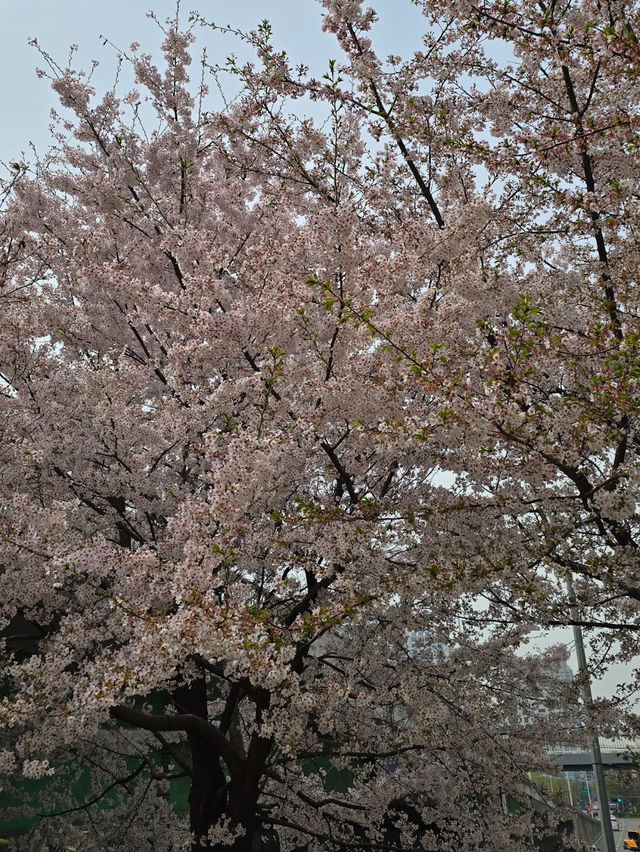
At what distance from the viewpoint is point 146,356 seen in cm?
927

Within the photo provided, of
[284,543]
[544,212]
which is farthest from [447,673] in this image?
[544,212]

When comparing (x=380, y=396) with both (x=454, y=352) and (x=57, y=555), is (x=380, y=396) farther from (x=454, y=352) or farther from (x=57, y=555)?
(x=57, y=555)

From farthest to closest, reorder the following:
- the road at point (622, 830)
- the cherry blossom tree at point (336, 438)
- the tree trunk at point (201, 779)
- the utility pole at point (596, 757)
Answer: the road at point (622, 830) → the utility pole at point (596, 757) → the tree trunk at point (201, 779) → the cherry blossom tree at point (336, 438)

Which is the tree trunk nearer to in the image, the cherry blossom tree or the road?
the cherry blossom tree

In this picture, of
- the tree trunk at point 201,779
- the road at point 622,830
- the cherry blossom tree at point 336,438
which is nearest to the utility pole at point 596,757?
the cherry blossom tree at point 336,438

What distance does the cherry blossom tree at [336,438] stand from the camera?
4805 millimetres

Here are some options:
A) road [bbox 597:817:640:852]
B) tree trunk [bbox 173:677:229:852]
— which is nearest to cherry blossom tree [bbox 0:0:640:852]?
tree trunk [bbox 173:677:229:852]

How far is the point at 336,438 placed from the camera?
639 centimetres

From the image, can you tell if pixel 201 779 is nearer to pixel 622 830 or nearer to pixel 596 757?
pixel 596 757

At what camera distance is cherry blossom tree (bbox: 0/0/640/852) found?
4.80 metres

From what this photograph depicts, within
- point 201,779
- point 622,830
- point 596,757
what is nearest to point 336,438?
point 201,779

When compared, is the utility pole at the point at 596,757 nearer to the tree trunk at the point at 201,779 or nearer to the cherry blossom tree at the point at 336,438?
the cherry blossom tree at the point at 336,438

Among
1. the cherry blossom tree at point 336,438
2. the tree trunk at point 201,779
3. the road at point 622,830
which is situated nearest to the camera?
the cherry blossom tree at point 336,438

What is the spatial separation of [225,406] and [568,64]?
5039 mm
